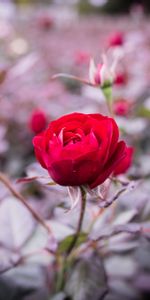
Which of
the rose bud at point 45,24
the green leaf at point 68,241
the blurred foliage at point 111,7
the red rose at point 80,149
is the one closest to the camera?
the red rose at point 80,149

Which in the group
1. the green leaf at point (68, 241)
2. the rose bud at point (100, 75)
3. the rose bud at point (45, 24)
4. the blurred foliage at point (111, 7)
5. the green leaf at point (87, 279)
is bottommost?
the blurred foliage at point (111, 7)

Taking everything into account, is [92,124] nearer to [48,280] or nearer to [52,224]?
[52,224]

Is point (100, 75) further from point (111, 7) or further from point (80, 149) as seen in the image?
point (111, 7)

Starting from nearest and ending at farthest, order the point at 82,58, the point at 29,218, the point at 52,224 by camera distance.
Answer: the point at 52,224 → the point at 29,218 → the point at 82,58

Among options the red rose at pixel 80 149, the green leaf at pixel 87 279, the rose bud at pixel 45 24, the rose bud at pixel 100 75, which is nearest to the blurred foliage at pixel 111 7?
the rose bud at pixel 45 24

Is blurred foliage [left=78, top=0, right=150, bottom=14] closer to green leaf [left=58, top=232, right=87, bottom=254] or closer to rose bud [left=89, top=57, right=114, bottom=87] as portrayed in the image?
rose bud [left=89, top=57, right=114, bottom=87]

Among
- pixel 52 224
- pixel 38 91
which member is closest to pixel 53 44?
pixel 38 91

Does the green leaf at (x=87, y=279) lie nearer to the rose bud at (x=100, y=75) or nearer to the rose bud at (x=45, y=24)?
the rose bud at (x=100, y=75)
